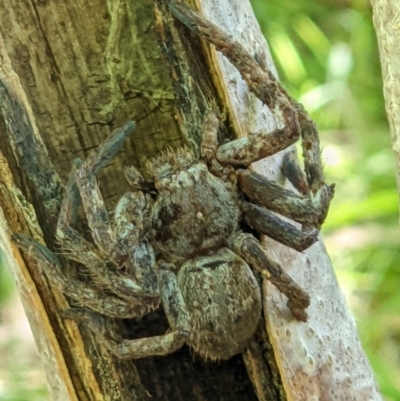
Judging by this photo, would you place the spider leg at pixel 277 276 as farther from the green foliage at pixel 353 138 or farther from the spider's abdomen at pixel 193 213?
the green foliage at pixel 353 138

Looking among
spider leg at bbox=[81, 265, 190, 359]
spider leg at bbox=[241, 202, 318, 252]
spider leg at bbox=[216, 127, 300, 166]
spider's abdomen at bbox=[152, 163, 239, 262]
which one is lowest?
spider leg at bbox=[81, 265, 190, 359]

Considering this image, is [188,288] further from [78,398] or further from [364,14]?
[364,14]

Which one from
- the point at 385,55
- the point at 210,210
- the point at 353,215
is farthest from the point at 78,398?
the point at 353,215

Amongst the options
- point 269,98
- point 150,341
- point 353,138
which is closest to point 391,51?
point 269,98

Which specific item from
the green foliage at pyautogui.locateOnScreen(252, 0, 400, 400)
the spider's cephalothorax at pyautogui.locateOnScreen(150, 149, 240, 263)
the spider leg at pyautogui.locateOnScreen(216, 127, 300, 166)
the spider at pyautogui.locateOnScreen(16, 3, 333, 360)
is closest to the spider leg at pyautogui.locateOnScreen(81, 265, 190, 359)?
the spider at pyautogui.locateOnScreen(16, 3, 333, 360)

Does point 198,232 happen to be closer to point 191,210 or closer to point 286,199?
point 191,210

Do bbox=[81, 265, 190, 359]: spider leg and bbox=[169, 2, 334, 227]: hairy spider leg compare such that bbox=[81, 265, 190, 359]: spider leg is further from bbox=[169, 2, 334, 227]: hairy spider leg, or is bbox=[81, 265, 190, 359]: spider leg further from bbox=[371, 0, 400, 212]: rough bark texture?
bbox=[371, 0, 400, 212]: rough bark texture
